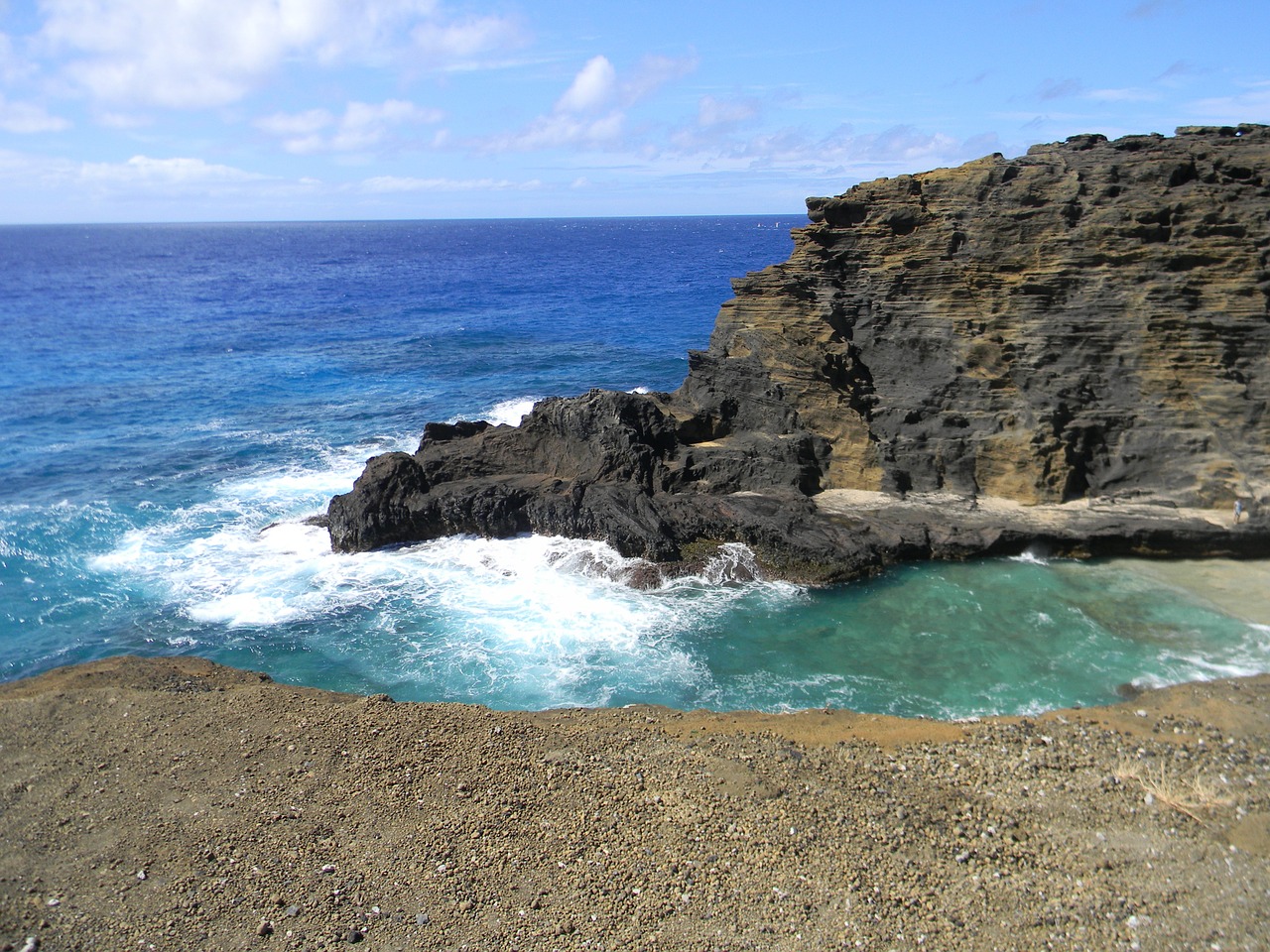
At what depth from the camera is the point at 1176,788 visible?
12609 mm

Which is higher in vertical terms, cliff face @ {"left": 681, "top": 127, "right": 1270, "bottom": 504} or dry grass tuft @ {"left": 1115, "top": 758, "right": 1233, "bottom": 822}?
cliff face @ {"left": 681, "top": 127, "right": 1270, "bottom": 504}

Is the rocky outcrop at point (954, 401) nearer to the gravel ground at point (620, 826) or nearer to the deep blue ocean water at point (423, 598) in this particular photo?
the deep blue ocean water at point (423, 598)

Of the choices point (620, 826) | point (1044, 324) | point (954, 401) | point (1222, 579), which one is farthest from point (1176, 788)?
point (1044, 324)

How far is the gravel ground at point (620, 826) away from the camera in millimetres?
10219

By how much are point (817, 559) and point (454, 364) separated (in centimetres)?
3181

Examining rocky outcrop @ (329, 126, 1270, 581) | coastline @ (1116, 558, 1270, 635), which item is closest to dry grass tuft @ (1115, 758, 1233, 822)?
coastline @ (1116, 558, 1270, 635)

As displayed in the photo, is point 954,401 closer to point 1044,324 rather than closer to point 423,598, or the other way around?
point 1044,324

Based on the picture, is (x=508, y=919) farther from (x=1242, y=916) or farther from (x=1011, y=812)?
(x=1242, y=916)

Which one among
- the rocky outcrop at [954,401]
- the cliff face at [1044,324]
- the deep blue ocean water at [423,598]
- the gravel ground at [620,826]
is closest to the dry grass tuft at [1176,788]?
the gravel ground at [620,826]

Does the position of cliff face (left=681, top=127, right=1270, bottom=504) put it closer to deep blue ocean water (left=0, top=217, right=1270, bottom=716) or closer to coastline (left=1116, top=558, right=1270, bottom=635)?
coastline (left=1116, top=558, right=1270, bottom=635)

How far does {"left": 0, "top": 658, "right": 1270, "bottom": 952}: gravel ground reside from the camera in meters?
10.2

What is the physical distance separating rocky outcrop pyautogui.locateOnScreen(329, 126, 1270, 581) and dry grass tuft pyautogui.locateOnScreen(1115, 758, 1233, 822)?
8125 mm

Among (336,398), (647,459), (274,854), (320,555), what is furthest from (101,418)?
(274,854)

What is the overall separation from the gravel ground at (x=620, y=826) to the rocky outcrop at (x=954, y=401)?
709cm
